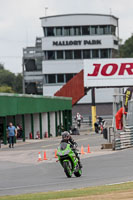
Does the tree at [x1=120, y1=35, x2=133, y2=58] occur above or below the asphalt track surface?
above

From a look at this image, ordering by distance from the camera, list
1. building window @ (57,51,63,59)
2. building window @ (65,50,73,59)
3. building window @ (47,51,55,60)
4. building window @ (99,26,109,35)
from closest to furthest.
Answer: building window @ (47,51,55,60)
building window @ (99,26,109,35)
building window @ (57,51,63,59)
building window @ (65,50,73,59)

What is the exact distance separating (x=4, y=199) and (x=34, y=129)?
4046 centimetres

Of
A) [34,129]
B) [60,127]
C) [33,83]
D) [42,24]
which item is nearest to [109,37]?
[42,24]

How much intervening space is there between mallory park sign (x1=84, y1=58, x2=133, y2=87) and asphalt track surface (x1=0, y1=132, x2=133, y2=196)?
30018 millimetres

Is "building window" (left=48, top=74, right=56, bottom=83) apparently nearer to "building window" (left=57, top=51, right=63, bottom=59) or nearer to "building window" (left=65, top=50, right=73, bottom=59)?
"building window" (left=57, top=51, right=63, bottom=59)

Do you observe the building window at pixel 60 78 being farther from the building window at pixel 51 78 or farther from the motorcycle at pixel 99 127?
the motorcycle at pixel 99 127

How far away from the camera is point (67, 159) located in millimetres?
19578

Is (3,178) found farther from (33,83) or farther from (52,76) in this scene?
(33,83)

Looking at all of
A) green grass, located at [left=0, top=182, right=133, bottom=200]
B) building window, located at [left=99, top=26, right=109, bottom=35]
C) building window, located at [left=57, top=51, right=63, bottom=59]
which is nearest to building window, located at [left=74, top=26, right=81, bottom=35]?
building window, located at [left=99, top=26, right=109, bottom=35]

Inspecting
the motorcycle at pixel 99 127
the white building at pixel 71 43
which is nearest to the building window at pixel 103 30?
the white building at pixel 71 43

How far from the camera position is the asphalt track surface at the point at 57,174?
17781 millimetres

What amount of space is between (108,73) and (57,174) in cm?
3979

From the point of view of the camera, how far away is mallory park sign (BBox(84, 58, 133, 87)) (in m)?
61.0

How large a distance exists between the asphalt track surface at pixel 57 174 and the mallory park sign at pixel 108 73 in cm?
3002
